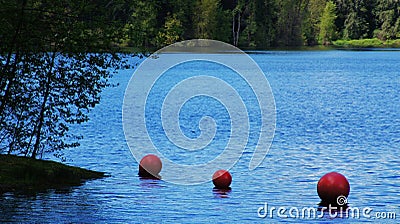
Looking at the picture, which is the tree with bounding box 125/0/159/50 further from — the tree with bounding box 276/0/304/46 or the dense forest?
the tree with bounding box 276/0/304/46

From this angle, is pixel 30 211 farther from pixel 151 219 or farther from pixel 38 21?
pixel 38 21

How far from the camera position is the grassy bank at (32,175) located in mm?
19297

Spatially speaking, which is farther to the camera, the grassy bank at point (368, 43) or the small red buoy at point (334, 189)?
the grassy bank at point (368, 43)

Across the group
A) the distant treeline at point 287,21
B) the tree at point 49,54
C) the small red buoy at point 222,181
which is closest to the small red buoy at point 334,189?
the small red buoy at point 222,181

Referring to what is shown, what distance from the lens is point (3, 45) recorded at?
18844mm

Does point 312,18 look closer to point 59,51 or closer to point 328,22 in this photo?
point 328,22

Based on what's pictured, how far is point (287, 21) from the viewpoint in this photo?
179m

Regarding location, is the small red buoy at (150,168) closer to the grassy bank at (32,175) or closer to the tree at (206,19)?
the grassy bank at (32,175)

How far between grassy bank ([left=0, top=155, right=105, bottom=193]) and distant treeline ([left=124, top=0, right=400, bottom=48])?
104697 mm

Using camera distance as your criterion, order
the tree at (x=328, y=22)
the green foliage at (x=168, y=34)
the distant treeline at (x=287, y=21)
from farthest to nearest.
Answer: the tree at (x=328, y=22) < the distant treeline at (x=287, y=21) < the green foliage at (x=168, y=34)

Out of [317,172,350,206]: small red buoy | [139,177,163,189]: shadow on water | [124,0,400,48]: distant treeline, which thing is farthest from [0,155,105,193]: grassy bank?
[124,0,400,48]: distant treeline

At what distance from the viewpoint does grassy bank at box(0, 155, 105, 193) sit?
19.3m

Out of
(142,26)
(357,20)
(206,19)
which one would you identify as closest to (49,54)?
(142,26)

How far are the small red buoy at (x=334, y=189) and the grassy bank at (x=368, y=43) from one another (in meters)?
172
